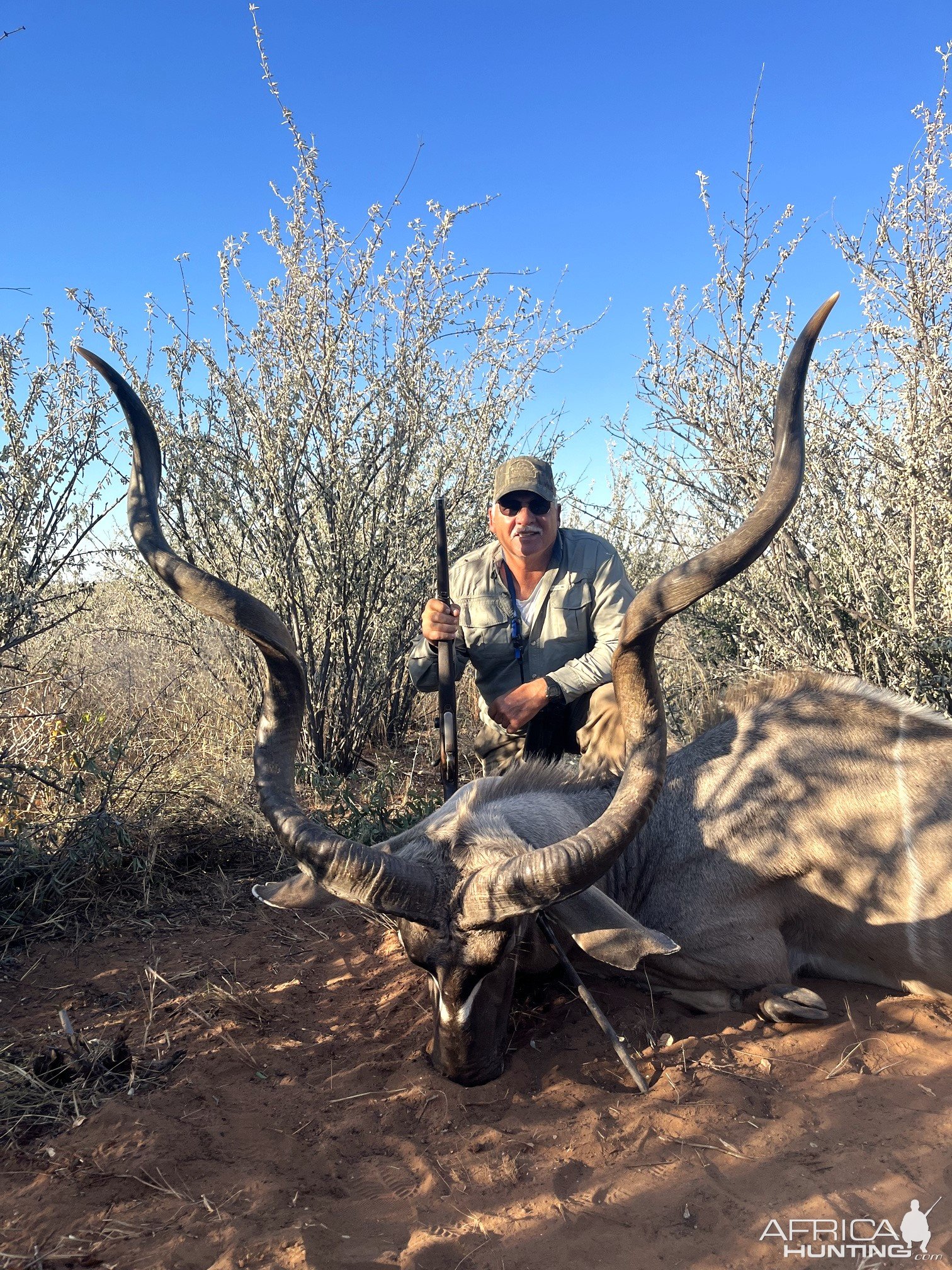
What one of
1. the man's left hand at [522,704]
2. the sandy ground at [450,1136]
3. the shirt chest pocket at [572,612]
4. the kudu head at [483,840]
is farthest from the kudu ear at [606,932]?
the shirt chest pocket at [572,612]

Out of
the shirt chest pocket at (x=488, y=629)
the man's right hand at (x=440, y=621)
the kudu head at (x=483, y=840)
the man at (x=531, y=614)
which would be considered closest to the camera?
the kudu head at (x=483, y=840)

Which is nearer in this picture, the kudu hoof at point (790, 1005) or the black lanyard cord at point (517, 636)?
the kudu hoof at point (790, 1005)

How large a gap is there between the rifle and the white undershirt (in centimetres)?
68

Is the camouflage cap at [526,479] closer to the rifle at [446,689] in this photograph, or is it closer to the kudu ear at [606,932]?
the rifle at [446,689]

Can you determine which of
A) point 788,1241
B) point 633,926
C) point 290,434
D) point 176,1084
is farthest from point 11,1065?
point 290,434

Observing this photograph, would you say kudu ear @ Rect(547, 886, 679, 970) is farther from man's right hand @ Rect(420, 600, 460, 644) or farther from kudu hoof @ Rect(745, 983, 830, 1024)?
man's right hand @ Rect(420, 600, 460, 644)

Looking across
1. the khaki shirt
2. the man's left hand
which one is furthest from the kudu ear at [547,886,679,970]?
the khaki shirt

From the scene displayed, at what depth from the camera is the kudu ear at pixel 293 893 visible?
10.4 ft

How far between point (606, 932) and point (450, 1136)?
80cm

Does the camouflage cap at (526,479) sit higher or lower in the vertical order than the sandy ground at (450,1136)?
higher

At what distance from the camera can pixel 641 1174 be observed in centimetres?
240

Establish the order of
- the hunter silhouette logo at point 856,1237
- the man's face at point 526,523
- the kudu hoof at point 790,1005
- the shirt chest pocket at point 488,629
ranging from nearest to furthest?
the hunter silhouette logo at point 856,1237
the kudu hoof at point 790,1005
the man's face at point 526,523
the shirt chest pocket at point 488,629

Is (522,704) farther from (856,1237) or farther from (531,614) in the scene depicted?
(856,1237)

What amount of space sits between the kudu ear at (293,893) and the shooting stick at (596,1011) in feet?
2.76
